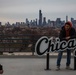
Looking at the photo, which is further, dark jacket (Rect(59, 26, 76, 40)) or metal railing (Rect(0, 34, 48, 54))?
metal railing (Rect(0, 34, 48, 54))

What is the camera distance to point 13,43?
18703 millimetres

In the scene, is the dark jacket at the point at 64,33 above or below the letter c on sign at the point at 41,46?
above

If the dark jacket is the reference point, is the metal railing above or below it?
below

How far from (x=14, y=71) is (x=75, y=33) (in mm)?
2543

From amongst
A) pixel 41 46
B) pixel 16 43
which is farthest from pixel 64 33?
pixel 16 43

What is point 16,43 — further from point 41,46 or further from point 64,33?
point 64,33

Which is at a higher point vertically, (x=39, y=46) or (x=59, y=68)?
(x=39, y=46)

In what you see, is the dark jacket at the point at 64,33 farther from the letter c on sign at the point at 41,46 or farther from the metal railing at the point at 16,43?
the metal railing at the point at 16,43

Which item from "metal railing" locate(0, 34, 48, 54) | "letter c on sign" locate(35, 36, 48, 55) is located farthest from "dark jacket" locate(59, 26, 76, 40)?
"metal railing" locate(0, 34, 48, 54)

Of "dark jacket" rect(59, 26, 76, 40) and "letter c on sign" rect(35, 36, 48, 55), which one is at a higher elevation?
"dark jacket" rect(59, 26, 76, 40)

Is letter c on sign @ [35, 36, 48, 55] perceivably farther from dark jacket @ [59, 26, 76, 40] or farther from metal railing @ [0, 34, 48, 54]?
metal railing @ [0, 34, 48, 54]

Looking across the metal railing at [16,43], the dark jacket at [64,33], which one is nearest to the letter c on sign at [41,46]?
the dark jacket at [64,33]

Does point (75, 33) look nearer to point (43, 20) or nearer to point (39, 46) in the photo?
point (39, 46)

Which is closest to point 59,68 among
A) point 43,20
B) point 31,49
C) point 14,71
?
point 14,71
